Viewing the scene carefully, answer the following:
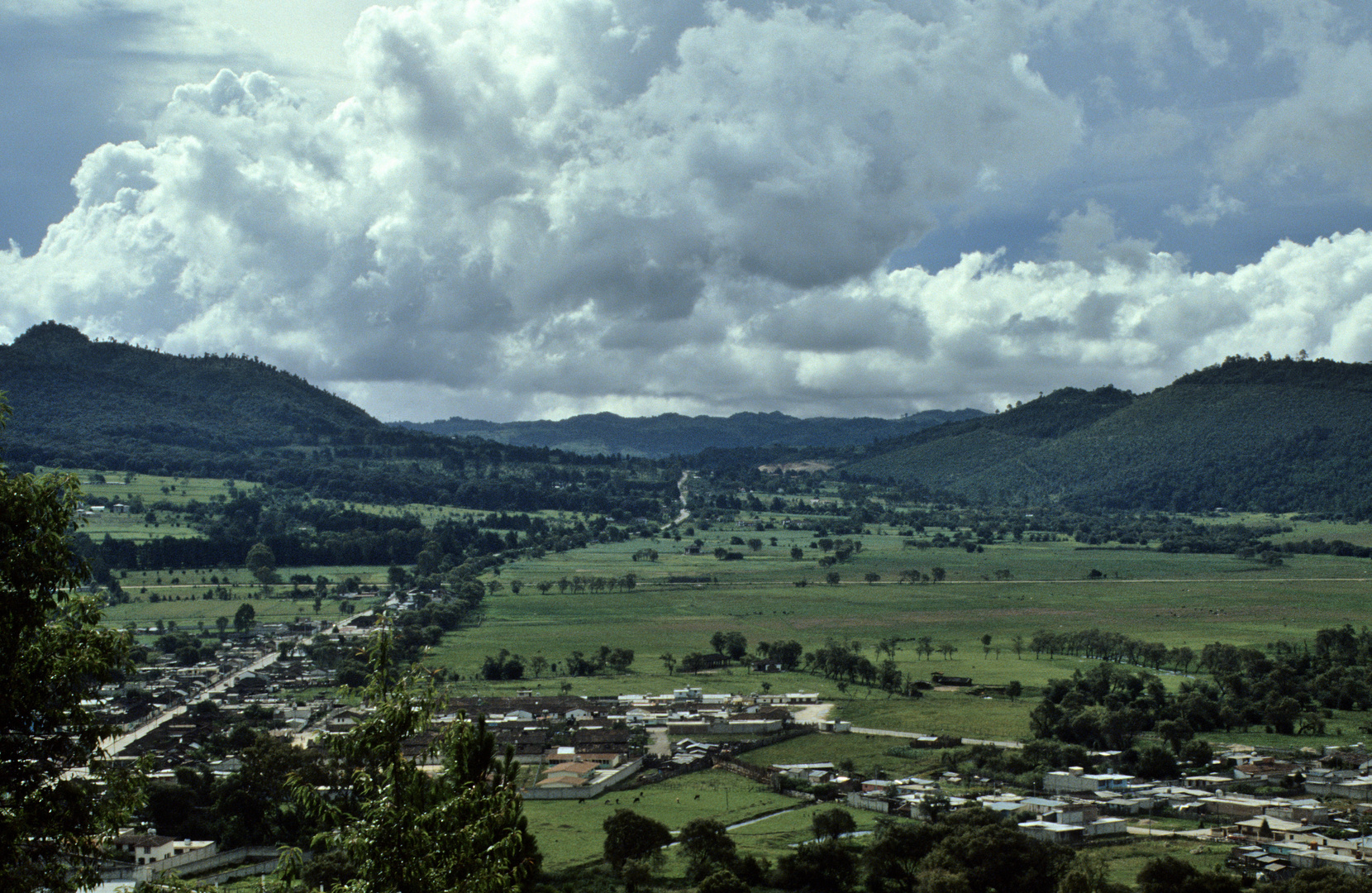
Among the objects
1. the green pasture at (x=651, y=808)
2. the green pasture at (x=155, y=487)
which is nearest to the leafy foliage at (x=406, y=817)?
the green pasture at (x=651, y=808)

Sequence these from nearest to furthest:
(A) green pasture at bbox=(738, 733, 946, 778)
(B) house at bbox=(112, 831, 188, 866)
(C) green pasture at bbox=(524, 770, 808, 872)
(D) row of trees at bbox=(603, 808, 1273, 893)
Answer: (D) row of trees at bbox=(603, 808, 1273, 893)
(B) house at bbox=(112, 831, 188, 866)
(C) green pasture at bbox=(524, 770, 808, 872)
(A) green pasture at bbox=(738, 733, 946, 778)

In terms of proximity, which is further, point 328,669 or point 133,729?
point 328,669

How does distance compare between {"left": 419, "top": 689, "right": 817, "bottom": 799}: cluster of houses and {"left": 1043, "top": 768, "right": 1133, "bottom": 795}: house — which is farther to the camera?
{"left": 419, "top": 689, "right": 817, "bottom": 799}: cluster of houses

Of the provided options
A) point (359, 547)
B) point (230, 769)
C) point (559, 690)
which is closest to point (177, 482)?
point (359, 547)

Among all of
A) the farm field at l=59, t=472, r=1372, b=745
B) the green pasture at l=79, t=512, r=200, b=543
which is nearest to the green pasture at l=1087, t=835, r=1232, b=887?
the farm field at l=59, t=472, r=1372, b=745

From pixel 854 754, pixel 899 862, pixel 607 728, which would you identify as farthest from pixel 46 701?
pixel 607 728

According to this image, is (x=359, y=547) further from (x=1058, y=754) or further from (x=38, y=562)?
(x=38, y=562)

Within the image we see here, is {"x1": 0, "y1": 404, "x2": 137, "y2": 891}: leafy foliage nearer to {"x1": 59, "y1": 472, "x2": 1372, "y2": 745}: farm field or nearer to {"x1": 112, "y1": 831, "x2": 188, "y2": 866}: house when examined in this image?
{"x1": 112, "y1": 831, "x2": 188, "y2": 866}: house

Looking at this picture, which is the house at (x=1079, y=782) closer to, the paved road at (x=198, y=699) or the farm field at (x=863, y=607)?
the farm field at (x=863, y=607)

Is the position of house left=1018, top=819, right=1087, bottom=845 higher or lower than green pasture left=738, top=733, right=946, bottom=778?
higher

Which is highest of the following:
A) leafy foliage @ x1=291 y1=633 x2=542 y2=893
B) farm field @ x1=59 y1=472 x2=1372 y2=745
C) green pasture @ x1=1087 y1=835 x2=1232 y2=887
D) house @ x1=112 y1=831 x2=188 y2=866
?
leafy foliage @ x1=291 y1=633 x2=542 y2=893

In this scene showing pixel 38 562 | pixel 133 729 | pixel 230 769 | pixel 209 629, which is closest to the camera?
pixel 38 562
